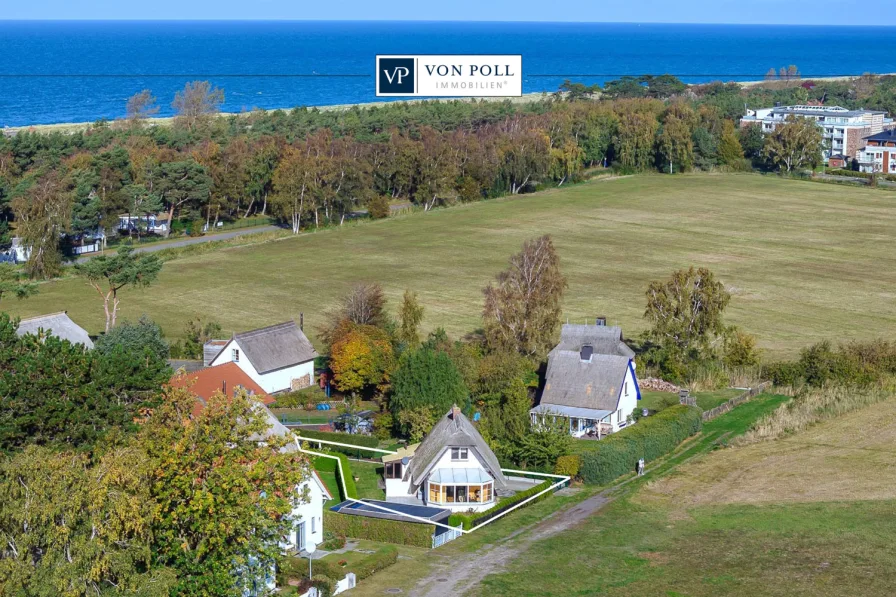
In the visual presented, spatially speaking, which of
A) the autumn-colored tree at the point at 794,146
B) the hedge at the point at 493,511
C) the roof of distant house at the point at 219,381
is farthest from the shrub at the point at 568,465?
the autumn-colored tree at the point at 794,146

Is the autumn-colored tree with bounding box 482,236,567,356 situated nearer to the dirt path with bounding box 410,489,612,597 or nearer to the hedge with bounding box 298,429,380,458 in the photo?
the hedge with bounding box 298,429,380,458

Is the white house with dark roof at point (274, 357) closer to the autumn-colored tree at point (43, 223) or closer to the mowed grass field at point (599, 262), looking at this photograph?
the mowed grass field at point (599, 262)

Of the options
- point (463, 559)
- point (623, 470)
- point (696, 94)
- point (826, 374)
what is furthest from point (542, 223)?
point (696, 94)

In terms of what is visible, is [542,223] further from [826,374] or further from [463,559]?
[463,559]

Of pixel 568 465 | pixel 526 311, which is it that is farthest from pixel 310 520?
pixel 526 311

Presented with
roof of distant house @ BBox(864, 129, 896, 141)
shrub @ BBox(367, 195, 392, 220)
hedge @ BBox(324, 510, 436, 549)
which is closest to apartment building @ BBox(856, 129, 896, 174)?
roof of distant house @ BBox(864, 129, 896, 141)

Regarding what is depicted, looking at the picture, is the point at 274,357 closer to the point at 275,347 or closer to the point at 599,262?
the point at 275,347
